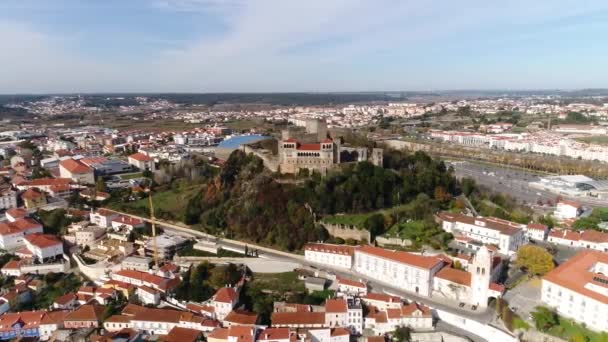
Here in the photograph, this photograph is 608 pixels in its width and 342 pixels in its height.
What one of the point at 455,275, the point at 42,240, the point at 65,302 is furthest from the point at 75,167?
the point at 455,275

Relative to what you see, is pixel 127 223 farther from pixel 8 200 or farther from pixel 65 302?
pixel 8 200

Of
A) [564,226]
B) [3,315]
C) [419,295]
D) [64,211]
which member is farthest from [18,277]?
[564,226]

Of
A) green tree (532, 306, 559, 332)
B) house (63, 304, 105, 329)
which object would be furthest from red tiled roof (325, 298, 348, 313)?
house (63, 304, 105, 329)

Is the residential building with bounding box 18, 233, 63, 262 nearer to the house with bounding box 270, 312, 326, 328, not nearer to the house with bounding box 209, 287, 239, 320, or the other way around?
the house with bounding box 209, 287, 239, 320

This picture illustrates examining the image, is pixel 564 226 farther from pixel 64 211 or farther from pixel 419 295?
pixel 64 211

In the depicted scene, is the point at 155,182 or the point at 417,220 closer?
the point at 417,220

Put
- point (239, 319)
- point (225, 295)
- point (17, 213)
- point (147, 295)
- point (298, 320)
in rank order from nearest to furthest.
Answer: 1. point (298, 320)
2. point (239, 319)
3. point (225, 295)
4. point (147, 295)
5. point (17, 213)
